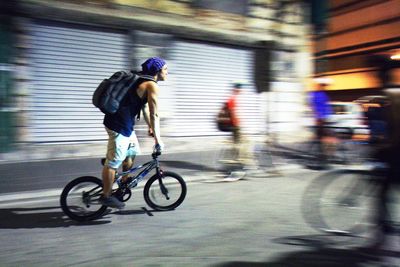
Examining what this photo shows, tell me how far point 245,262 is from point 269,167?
4.70 metres

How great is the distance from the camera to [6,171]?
726 centimetres

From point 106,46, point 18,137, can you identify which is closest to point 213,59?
point 106,46

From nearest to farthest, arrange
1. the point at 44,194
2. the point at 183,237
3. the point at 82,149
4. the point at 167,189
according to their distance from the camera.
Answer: the point at 183,237, the point at 167,189, the point at 44,194, the point at 82,149

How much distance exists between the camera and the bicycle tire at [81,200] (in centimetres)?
466

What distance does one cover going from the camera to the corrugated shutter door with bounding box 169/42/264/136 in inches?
420

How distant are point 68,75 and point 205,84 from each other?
375 cm

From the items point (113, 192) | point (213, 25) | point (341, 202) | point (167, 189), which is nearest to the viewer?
point (341, 202)

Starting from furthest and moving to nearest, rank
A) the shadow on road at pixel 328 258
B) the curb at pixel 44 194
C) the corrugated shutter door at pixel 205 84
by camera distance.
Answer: the corrugated shutter door at pixel 205 84 → the curb at pixel 44 194 → the shadow on road at pixel 328 258

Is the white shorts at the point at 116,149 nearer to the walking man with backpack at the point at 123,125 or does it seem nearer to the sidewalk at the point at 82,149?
the walking man with backpack at the point at 123,125

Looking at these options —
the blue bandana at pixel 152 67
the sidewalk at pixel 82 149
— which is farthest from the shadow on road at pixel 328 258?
the sidewalk at pixel 82 149

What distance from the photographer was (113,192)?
4.80 metres

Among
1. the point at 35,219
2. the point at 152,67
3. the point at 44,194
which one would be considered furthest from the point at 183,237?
the point at 44,194

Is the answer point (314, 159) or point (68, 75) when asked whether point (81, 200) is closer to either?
point (68, 75)

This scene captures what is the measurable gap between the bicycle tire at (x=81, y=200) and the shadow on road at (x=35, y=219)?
0.29 ft
